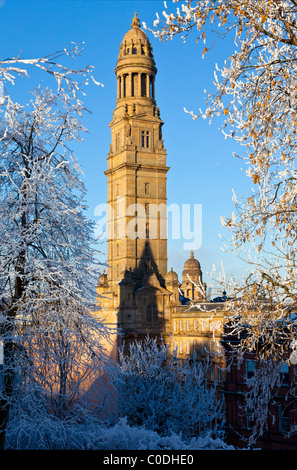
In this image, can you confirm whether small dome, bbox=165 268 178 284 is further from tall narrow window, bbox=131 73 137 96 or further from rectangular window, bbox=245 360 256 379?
tall narrow window, bbox=131 73 137 96

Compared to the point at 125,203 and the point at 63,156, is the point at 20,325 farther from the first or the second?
the point at 125,203

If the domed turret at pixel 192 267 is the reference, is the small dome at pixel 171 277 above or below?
below

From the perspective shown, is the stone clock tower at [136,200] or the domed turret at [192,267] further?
the domed turret at [192,267]

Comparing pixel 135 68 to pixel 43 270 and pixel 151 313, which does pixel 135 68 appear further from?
pixel 43 270

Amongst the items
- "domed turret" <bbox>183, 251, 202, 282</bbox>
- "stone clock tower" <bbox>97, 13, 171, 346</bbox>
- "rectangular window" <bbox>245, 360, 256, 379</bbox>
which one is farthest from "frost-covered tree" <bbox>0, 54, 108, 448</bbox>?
"domed turret" <bbox>183, 251, 202, 282</bbox>

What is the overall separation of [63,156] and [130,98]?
53.6 meters

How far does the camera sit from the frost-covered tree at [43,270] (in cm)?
1118

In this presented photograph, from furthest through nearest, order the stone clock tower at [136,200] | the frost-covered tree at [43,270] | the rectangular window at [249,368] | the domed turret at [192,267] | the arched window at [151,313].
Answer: the domed turret at [192,267], the arched window at [151,313], the stone clock tower at [136,200], the rectangular window at [249,368], the frost-covered tree at [43,270]

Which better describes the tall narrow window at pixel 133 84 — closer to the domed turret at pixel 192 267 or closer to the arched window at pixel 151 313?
the arched window at pixel 151 313

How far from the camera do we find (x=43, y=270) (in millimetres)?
11516

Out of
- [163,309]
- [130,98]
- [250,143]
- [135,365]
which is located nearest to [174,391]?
[135,365]

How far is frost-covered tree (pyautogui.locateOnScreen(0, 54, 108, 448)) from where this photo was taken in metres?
11.2

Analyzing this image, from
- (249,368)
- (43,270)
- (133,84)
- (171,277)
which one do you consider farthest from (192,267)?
(43,270)

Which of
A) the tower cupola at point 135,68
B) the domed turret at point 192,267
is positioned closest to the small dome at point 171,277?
the tower cupola at point 135,68
